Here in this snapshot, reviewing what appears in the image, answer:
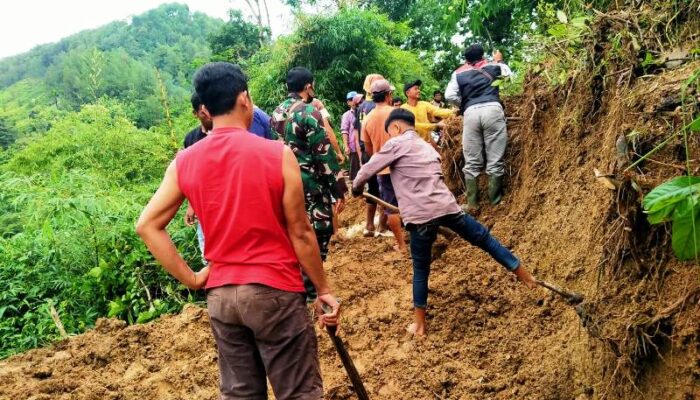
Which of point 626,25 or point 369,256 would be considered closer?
point 626,25

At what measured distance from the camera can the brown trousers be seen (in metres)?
2.07

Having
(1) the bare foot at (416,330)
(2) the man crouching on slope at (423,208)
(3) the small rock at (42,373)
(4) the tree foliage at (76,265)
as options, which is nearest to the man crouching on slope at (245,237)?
(2) the man crouching on slope at (423,208)

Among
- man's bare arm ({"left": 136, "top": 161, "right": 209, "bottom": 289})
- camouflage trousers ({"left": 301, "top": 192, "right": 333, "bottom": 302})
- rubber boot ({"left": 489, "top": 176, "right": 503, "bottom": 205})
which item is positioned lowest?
rubber boot ({"left": 489, "top": 176, "right": 503, "bottom": 205})

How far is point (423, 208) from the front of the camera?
3645 millimetres

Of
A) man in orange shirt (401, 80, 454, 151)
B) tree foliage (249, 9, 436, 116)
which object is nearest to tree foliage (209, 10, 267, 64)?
tree foliage (249, 9, 436, 116)

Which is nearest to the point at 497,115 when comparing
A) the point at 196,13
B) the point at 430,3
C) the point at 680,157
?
the point at 680,157

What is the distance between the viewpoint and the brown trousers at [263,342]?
2072mm

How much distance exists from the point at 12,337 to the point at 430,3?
17252 millimetres

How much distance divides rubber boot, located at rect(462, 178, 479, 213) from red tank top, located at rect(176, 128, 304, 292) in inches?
154

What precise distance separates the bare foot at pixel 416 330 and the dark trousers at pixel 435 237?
20 cm

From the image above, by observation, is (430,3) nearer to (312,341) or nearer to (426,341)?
(426,341)

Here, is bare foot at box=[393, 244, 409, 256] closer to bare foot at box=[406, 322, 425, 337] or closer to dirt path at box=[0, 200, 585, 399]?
dirt path at box=[0, 200, 585, 399]

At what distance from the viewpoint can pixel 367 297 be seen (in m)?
4.80

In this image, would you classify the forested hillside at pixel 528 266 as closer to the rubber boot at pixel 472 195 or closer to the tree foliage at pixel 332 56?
the rubber boot at pixel 472 195
